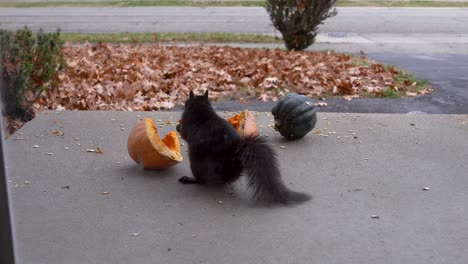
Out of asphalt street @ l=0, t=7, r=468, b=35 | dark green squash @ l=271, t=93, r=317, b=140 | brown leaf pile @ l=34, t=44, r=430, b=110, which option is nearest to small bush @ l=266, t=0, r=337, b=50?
brown leaf pile @ l=34, t=44, r=430, b=110

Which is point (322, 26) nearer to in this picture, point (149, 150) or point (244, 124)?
point (244, 124)

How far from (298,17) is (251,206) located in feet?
27.3

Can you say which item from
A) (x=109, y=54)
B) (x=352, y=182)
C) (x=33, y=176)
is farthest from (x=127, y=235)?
(x=109, y=54)

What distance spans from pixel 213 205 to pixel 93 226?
806 mm

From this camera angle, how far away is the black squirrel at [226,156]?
401 centimetres

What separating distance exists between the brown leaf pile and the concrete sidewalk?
1636 millimetres

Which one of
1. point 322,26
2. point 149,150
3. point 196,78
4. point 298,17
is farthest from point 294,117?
point 322,26

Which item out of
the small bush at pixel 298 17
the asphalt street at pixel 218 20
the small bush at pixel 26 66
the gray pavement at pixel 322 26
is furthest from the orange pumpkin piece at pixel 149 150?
the asphalt street at pixel 218 20

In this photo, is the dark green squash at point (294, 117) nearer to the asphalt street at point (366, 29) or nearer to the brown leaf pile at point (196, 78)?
the asphalt street at point (366, 29)

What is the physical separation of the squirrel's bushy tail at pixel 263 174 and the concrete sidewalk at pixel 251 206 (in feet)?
0.31

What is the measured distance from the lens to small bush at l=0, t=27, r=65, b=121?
5652 millimetres

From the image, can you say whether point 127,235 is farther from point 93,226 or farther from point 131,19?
point 131,19

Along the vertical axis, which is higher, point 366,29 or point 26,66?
point 26,66

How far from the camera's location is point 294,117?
5.33 meters
